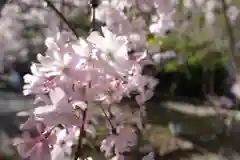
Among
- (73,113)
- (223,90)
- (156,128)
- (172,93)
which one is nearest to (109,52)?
(73,113)

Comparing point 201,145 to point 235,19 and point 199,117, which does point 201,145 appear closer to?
point 199,117

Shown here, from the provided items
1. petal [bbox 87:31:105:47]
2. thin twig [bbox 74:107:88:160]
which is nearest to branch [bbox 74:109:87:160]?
thin twig [bbox 74:107:88:160]

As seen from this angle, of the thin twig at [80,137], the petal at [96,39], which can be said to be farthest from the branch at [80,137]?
the petal at [96,39]

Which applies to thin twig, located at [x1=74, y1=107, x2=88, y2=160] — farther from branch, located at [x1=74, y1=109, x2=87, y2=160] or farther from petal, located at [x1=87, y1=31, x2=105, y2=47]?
petal, located at [x1=87, y1=31, x2=105, y2=47]

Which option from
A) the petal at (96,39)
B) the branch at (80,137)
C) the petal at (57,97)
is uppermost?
the petal at (96,39)

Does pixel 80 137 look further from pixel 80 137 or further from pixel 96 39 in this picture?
pixel 96 39

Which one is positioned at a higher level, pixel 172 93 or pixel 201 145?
pixel 172 93

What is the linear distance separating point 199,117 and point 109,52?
2753mm

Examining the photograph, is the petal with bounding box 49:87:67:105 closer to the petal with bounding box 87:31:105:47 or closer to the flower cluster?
the flower cluster

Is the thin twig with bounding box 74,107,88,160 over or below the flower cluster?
below

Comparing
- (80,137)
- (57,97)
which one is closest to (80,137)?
(80,137)

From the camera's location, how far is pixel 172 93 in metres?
4.09

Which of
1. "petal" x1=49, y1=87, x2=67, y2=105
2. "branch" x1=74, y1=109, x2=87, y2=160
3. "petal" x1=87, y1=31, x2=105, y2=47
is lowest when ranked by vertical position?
"branch" x1=74, y1=109, x2=87, y2=160

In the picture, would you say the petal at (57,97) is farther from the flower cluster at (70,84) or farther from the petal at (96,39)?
the petal at (96,39)
